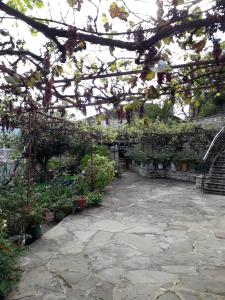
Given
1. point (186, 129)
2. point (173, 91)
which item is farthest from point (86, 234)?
point (186, 129)

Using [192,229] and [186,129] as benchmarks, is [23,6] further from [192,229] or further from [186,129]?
[186,129]

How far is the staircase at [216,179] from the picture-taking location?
11.0 metres

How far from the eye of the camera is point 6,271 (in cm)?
360

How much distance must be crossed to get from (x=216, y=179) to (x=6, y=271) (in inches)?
363

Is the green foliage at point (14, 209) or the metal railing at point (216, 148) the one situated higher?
the metal railing at point (216, 148)

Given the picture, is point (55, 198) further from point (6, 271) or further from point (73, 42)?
point (73, 42)

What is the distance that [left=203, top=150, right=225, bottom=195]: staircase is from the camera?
36.0 ft

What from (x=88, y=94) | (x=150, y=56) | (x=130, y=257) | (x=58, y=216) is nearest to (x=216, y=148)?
(x=58, y=216)

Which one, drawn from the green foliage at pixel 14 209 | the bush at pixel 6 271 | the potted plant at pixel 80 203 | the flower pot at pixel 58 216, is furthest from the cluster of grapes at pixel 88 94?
the potted plant at pixel 80 203

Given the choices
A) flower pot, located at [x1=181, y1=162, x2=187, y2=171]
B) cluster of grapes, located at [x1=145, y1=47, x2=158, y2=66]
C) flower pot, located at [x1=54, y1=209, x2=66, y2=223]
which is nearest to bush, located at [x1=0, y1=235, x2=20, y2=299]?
cluster of grapes, located at [x1=145, y1=47, x2=158, y2=66]

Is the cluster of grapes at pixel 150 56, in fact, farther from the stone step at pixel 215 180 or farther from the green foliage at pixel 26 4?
the stone step at pixel 215 180

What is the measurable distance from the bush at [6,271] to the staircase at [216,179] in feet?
28.0

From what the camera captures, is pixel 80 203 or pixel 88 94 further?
pixel 80 203

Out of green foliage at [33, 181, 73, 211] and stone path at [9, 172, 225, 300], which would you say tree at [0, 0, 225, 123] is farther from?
green foliage at [33, 181, 73, 211]
